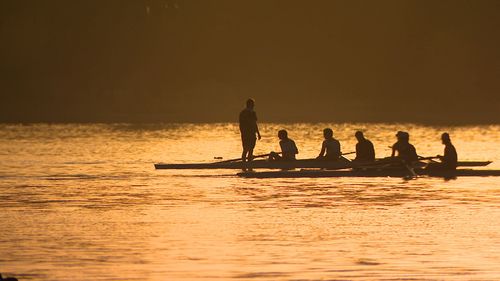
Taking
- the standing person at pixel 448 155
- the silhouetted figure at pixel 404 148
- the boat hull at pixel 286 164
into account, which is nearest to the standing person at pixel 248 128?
the boat hull at pixel 286 164

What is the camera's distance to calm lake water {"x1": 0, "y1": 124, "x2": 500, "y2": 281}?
63.6ft

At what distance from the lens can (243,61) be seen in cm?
14288

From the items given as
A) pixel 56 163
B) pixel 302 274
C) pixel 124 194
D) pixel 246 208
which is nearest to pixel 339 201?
pixel 246 208

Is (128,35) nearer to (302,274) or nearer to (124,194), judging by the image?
(124,194)

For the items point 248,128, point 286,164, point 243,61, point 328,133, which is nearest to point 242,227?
point 328,133

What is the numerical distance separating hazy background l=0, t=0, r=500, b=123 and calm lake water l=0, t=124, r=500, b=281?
101 m

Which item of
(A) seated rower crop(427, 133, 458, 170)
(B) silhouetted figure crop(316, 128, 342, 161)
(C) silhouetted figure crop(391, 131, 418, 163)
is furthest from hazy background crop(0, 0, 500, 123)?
(A) seated rower crop(427, 133, 458, 170)

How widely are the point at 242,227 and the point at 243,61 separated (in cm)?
11886

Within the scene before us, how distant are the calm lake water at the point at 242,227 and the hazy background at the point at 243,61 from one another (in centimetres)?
10083

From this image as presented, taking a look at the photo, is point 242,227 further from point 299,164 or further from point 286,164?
point 299,164

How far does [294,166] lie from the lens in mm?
35094

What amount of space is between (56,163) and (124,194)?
A: 16.3m

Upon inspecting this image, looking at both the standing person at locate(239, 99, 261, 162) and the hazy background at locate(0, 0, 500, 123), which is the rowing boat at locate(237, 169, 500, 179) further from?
the hazy background at locate(0, 0, 500, 123)

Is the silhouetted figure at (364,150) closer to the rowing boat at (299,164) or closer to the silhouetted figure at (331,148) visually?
the rowing boat at (299,164)
